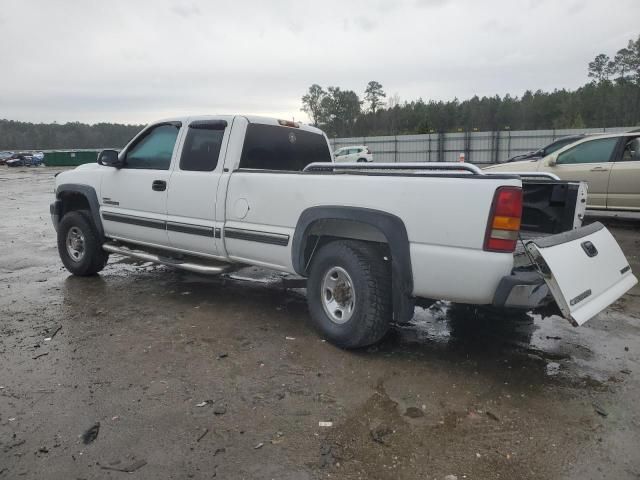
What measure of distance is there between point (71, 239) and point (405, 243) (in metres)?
4.71

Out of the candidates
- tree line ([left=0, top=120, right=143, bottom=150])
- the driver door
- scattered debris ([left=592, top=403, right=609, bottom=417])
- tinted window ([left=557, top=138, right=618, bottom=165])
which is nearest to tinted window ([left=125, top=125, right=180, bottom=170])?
the driver door

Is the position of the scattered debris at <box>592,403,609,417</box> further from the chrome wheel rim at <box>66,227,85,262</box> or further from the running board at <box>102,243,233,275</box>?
the chrome wheel rim at <box>66,227,85,262</box>

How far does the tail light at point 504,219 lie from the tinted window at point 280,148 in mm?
2490

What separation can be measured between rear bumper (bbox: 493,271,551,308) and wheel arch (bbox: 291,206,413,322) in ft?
2.01

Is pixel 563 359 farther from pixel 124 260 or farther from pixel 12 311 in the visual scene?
pixel 124 260

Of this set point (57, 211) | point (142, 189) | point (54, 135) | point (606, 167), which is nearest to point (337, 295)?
point (142, 189)

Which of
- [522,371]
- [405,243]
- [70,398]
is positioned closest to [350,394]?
[405,243]

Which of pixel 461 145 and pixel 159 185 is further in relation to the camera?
pixel 461 145

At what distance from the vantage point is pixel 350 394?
3.25 metres

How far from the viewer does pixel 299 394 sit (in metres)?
3.25

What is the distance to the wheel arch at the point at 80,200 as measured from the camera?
596 cm

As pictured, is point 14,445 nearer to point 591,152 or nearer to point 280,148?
point 280,148

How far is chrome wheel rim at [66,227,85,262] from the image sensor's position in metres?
6.23

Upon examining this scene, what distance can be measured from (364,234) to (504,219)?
1.11 m
